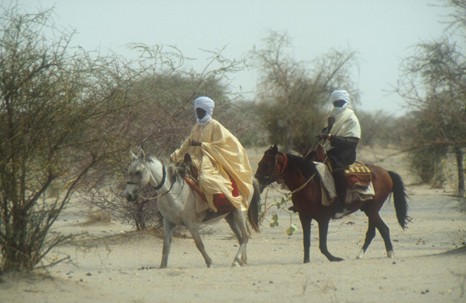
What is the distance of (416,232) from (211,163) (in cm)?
729

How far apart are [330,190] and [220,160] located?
1.63 m

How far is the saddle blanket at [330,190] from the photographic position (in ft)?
40.9

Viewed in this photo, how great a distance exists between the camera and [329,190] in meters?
12.5

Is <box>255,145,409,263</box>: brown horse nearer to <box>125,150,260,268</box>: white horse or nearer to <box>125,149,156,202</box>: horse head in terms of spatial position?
<box>125,150,260,268</box>: white horse

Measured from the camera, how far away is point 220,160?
1203cm

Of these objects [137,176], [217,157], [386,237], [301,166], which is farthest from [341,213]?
[137,176]

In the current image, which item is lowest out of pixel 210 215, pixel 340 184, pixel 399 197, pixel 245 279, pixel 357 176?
pixel 245 279

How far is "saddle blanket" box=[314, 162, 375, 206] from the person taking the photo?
491 inches

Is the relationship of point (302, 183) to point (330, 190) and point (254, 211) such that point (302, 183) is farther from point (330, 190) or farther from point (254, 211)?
point (254, 211)

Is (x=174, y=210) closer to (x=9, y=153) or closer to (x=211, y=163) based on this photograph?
(x=211, y=163)

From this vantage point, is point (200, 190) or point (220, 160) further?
point (220, 160)

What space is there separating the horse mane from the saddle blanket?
0.27 ft

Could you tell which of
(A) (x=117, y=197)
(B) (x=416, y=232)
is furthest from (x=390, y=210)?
(A) (x=117, y=197)

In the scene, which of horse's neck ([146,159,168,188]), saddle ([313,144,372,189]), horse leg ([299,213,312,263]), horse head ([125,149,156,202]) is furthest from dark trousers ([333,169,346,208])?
horse head ([125,149,156,202])
